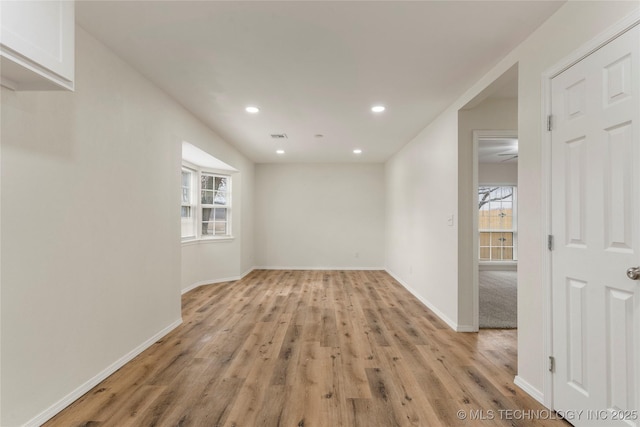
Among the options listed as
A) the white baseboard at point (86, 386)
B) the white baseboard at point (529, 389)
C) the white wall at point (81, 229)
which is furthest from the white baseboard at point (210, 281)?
the white baseboard at point (529, 389)

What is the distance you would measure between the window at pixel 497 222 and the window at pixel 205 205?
6.13 metres

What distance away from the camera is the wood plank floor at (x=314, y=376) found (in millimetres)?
1810

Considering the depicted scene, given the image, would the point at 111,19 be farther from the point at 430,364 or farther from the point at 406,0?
the point at 430,364

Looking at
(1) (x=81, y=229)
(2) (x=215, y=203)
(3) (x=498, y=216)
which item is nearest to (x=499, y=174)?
(3) (x=498, y=216)

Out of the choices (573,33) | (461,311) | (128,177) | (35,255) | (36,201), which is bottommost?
(461,311)

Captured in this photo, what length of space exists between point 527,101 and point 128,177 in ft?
10.4

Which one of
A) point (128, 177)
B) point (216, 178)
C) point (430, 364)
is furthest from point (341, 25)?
point (216, 178)

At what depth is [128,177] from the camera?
2.52m

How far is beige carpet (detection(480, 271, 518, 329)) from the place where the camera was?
3.51m

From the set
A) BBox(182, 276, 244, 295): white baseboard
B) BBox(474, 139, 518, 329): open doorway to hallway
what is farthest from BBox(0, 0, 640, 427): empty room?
BBox(474, 139, 518, 329): open doorway to hallway

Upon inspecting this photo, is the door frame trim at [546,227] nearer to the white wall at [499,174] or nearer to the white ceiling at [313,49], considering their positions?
the white ceiling at [313,49]

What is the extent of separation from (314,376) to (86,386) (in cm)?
158

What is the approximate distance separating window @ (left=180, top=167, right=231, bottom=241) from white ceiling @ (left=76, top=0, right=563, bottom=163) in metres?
1.81

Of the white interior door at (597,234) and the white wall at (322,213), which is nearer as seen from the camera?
the white interior door at (597,234)
